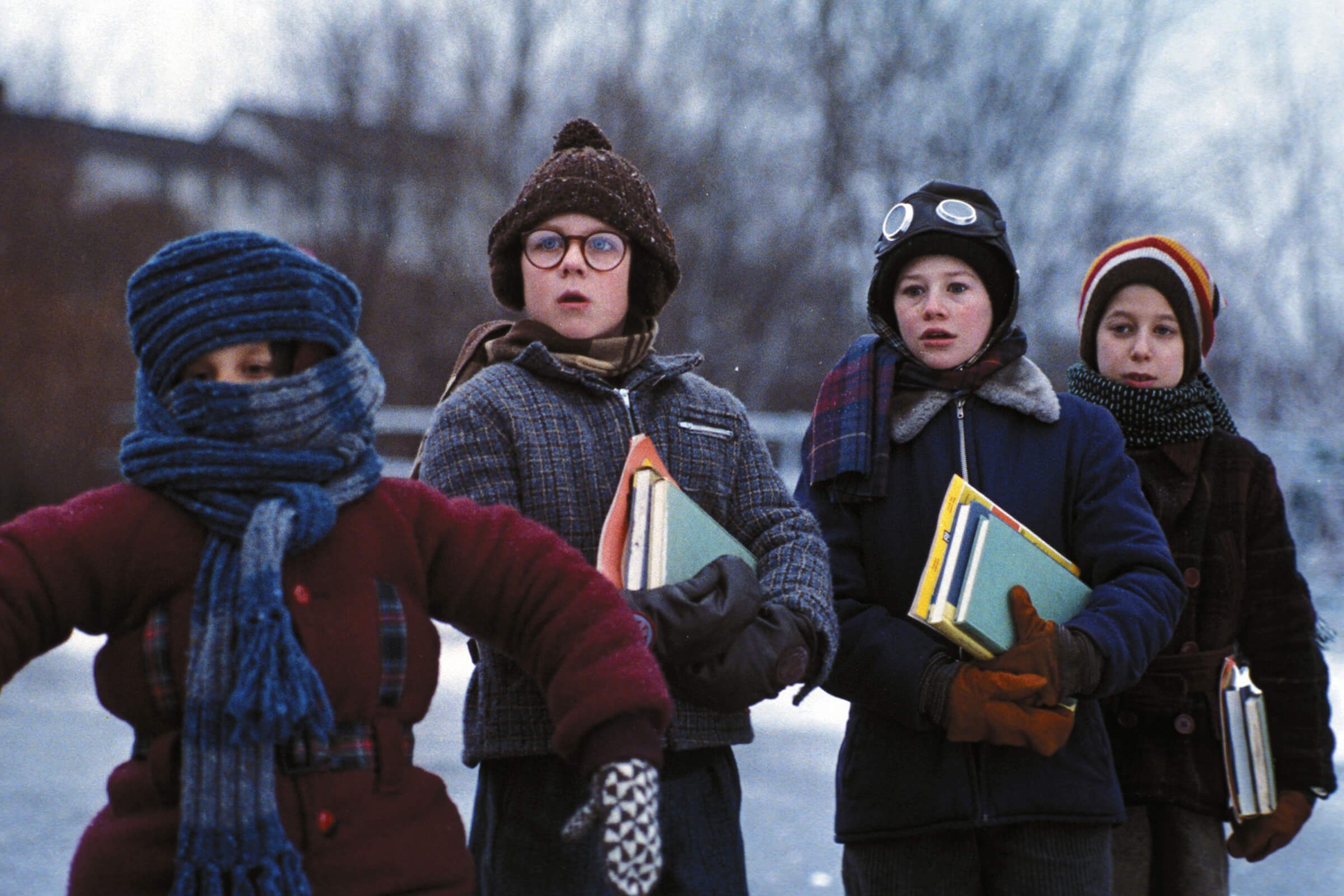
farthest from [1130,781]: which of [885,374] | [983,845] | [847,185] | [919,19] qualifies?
[919,19]

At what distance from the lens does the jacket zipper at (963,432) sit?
214 cm

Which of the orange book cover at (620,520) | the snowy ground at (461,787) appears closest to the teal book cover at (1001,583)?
the orange book cover at (620,520)

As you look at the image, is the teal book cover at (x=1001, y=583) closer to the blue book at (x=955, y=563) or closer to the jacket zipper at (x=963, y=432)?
the blue book at (x=955, y=563)

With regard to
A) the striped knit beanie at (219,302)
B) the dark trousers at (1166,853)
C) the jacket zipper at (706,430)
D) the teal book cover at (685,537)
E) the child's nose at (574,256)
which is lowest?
the dark trousers at (1166,853)

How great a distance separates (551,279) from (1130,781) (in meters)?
1.37

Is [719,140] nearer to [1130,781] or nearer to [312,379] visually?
[1130,781]

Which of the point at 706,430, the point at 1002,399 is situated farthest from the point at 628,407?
the point at 1002,399

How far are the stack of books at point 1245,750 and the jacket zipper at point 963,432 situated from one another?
67 cm

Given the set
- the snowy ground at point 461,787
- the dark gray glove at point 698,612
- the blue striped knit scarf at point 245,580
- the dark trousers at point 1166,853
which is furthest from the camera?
the snowy ground at point 461,787

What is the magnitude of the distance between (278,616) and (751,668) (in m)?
0.65

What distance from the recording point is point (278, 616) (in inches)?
51.3

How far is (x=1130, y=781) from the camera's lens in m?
2.29

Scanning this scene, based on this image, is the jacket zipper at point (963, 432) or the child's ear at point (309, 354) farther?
the jacket zipper at point (963, 432)

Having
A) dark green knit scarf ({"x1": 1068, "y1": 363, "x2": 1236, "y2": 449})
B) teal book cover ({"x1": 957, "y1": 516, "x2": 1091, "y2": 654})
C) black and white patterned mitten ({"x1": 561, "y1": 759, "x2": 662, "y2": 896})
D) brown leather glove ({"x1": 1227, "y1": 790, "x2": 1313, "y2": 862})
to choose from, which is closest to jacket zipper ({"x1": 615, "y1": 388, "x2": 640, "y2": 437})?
teal book cover ({"x1": 957, "y1": 516, "x2": 1091, "y2": 654})
